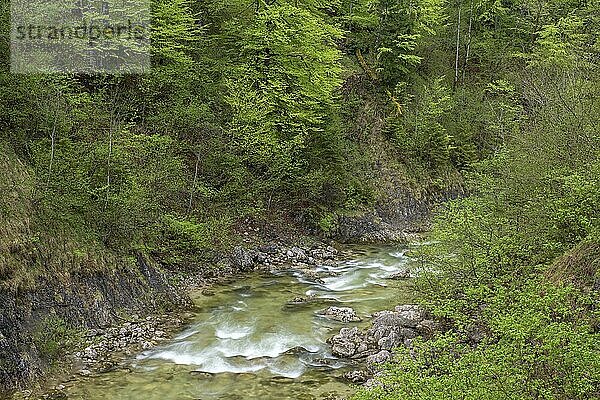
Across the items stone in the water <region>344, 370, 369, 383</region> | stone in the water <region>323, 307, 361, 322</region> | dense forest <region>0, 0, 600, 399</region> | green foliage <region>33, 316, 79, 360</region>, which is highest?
dense forest <region>0, 0, 600, 399</region>

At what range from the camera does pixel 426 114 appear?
90.5 feet

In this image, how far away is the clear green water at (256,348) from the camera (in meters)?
10.2

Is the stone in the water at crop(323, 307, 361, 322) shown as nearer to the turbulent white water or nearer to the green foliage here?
the turbulent white water

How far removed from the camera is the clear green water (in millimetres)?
10188

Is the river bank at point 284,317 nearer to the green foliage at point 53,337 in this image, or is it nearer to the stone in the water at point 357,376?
the stone in the water at point 357,376

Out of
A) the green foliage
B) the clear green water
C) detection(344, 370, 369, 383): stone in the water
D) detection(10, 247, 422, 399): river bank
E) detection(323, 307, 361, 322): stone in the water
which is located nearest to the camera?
the clear green water

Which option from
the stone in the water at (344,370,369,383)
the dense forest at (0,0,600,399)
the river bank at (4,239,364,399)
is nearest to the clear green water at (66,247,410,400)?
the stone in the water at (344,370,369,383)

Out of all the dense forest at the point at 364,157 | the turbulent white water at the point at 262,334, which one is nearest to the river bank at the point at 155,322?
the turbulent white water at the point at 262,334

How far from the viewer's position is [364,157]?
25.0 metres

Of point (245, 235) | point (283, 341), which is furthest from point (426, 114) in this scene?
point (283, 341)

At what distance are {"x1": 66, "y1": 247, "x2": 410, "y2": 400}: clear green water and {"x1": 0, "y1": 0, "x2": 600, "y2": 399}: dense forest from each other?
2.21 meters

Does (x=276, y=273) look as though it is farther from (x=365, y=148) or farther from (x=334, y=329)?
(x=365, y=148)

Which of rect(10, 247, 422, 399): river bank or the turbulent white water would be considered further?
the turbulent white water

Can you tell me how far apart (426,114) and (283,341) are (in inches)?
712
